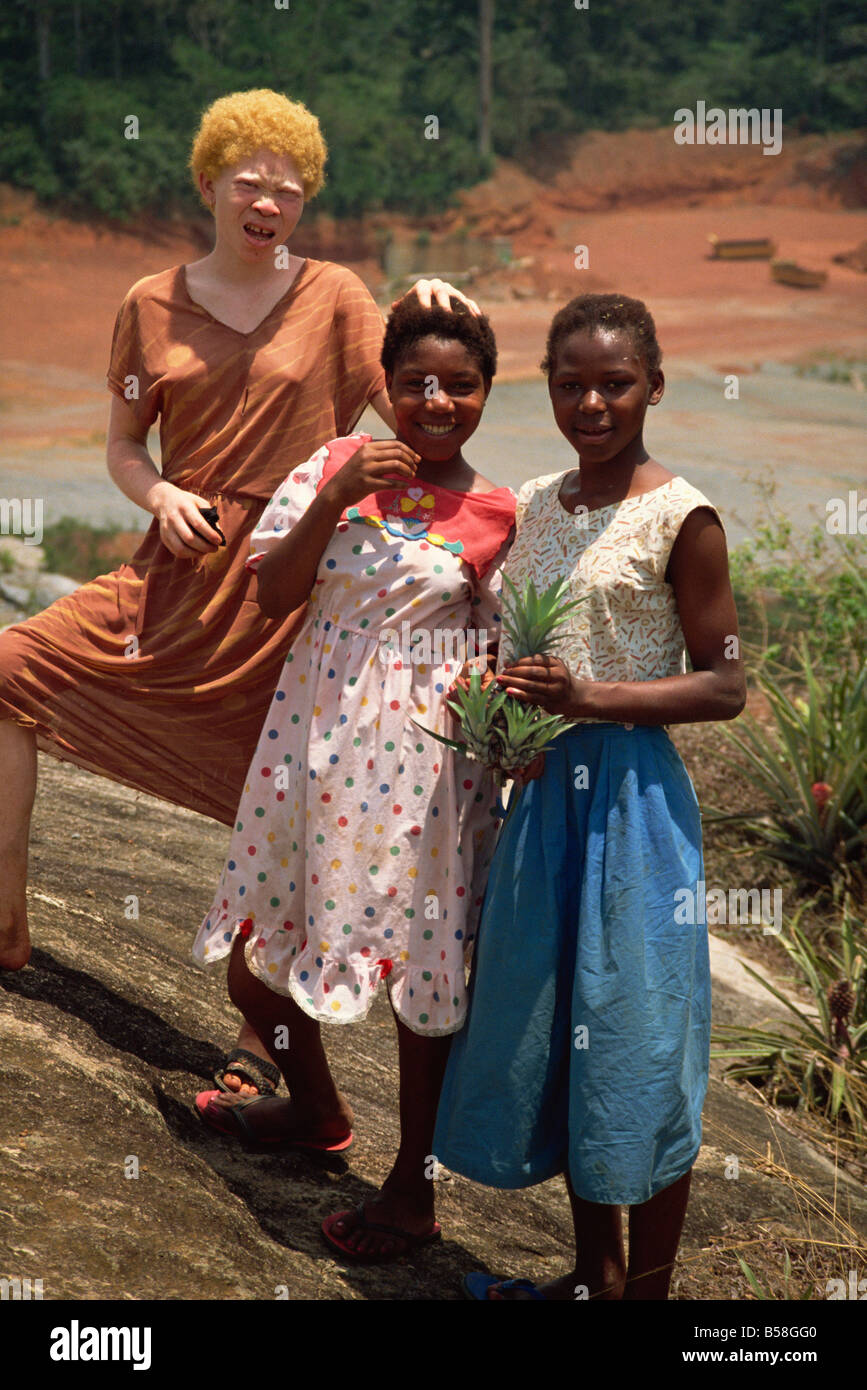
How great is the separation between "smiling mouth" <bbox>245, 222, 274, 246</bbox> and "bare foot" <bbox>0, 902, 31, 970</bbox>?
1.32m

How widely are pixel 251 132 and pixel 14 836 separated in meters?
1.38

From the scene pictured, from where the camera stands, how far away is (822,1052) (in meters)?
4.27

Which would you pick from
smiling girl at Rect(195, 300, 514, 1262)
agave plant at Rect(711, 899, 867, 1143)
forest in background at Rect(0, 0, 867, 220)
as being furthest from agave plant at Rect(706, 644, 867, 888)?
forest in background at Rect(0, 0, 867, 220)

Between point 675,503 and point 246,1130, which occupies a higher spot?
point 675,503

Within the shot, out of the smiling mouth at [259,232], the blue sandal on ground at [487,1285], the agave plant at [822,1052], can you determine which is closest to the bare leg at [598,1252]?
the blue sandal on ground at [487,1285]

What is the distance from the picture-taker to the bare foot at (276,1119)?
8.58ft

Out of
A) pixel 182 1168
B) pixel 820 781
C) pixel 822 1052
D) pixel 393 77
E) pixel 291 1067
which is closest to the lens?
pixel 182 1168

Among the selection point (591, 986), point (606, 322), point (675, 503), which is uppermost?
point (606, 322)

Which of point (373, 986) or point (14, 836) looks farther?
point (14, 836)

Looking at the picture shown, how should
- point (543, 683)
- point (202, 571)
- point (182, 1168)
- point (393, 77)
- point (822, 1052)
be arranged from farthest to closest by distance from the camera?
point (393, 77)
point (822, 1052)
point (202, 571)
point (182, 1168)
point (543, 683)

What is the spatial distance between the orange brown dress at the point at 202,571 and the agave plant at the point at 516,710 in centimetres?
70

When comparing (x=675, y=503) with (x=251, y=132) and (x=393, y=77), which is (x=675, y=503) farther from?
(x=393, y=77)

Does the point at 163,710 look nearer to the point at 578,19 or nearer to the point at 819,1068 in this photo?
the point at 819,1068

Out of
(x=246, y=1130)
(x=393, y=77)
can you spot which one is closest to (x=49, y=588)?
(x=246, y=1130)
